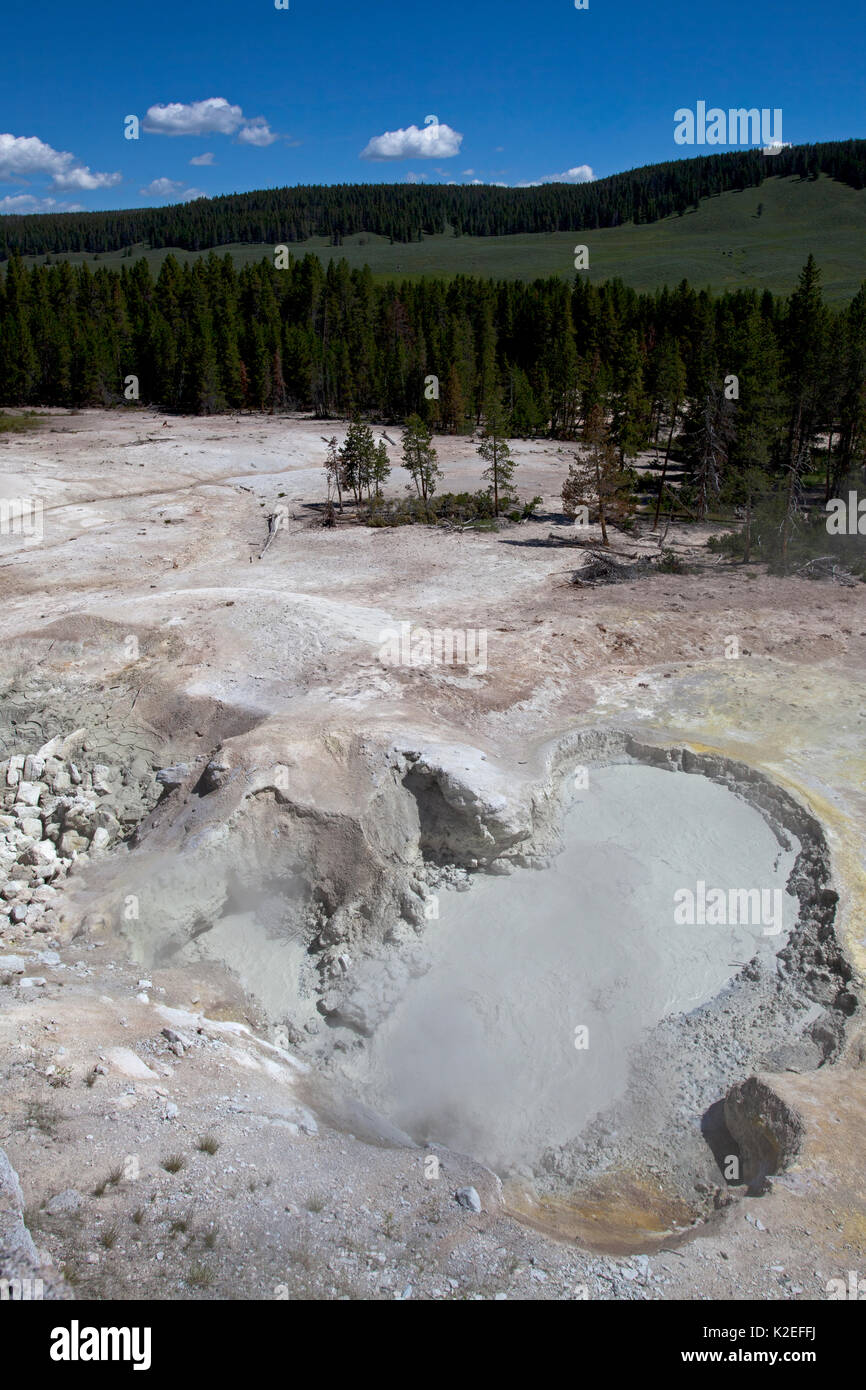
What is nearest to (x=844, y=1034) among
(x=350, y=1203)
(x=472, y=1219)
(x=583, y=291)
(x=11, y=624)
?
(x=472, y=1219)

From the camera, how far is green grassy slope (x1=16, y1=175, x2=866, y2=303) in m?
124

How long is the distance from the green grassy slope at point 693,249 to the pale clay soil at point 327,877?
326 feet

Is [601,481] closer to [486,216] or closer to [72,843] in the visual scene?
[72,843]

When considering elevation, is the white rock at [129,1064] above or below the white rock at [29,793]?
below

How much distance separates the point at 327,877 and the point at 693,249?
162 meters

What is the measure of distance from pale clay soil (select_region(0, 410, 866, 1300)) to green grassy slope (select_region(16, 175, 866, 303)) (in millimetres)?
99230

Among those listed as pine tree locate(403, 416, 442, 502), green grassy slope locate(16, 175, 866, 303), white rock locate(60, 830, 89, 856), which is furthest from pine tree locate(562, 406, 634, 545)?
green grassy slope locate(16, 175, 866, 303)

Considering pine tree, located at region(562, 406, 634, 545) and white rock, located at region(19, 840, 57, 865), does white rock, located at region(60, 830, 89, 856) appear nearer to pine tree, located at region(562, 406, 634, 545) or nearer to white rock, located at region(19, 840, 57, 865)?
white rock, located at region(19, 840, 57, 865)

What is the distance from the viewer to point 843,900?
12625 millimetres

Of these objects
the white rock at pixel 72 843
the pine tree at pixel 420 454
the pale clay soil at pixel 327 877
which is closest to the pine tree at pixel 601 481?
the pale clay soil at pixel 327 877

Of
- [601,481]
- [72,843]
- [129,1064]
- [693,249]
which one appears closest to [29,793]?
[72,843]

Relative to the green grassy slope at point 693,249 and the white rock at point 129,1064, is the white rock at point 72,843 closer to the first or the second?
the white rock at point 129,1064

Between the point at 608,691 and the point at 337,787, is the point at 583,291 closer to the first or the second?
the point at 608,691

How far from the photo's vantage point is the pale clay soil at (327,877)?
23.5ft
